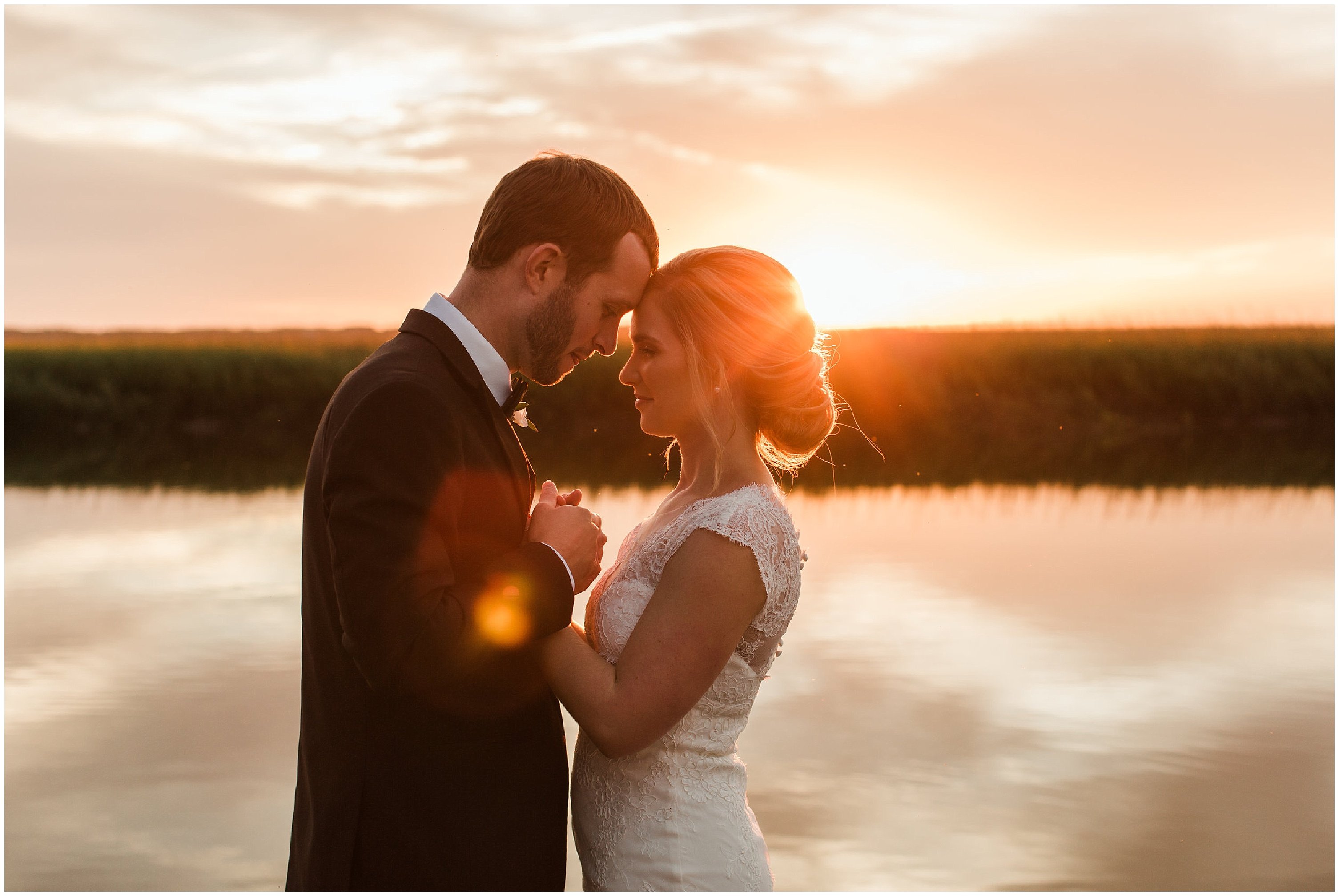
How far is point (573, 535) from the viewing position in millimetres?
2148

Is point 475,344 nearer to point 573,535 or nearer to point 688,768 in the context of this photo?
point 573,535

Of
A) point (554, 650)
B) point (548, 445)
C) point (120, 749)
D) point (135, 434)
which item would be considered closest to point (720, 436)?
point (554, 650)

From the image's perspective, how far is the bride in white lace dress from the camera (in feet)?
7.29

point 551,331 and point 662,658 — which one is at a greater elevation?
point 551,331

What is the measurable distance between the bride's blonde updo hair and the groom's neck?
0.34 meters

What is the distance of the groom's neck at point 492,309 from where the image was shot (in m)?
2.36

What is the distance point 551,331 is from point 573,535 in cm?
A: 49

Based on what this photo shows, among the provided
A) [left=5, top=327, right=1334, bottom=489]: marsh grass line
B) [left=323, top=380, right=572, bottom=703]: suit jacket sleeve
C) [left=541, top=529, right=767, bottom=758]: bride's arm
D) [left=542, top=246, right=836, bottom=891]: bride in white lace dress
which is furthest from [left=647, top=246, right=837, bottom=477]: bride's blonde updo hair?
[left=5, top=327, right=1334, bottom=489]: marsh grass line

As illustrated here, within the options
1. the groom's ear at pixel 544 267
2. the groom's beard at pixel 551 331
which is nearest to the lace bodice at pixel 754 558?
the groom's beard at pixel 551 331

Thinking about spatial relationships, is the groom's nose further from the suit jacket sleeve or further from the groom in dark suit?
the suit jacket sleeve

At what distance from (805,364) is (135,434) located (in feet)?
92.8

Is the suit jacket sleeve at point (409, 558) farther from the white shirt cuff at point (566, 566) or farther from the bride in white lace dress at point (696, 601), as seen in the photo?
the bride in white lace dress at point (696, 601)

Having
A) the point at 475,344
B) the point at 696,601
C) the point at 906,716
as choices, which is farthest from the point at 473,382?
the point at 906,716

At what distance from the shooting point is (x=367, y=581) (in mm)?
1931
